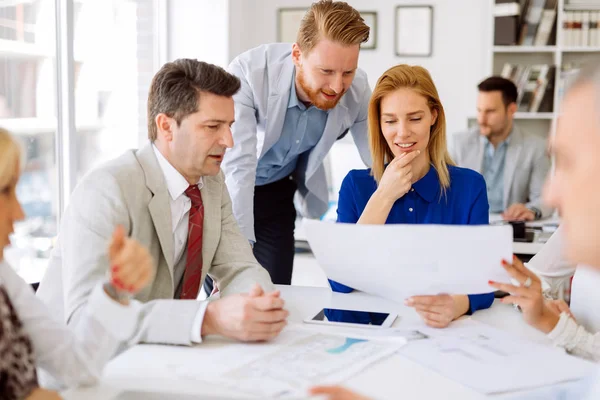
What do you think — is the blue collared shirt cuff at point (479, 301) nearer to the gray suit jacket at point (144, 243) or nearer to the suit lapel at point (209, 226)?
the gray suit jacket at point (144, 243)

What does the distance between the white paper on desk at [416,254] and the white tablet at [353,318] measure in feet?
0.27

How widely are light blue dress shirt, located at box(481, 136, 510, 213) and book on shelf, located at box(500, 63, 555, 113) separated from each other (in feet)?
3.50

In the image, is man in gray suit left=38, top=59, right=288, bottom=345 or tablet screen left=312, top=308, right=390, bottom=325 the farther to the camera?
tablet screen left=312, top=308, right=390, bottom=325

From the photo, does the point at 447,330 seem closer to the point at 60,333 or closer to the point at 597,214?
the point at 597,214

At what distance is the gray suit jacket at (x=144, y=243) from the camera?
1465mm

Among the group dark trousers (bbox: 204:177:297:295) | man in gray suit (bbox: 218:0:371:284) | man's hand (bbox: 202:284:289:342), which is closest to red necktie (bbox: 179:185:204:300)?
man's hand (bbox: 202:284:289:342)

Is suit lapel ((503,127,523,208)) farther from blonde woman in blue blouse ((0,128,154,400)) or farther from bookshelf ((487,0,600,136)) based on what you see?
blonde woman in blue blouse ((0,128,154,400))

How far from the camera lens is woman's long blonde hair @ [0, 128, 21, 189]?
1.07m

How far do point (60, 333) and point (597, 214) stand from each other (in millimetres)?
870

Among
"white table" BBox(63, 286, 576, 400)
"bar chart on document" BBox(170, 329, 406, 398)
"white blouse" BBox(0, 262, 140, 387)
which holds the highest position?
"white blouse" BBox(0, 262, 140, 387)

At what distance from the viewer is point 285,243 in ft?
9.87

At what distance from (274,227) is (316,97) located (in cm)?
68

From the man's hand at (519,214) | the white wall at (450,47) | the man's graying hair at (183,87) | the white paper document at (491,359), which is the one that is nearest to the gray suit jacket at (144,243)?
the man's graying hair at (183,87)

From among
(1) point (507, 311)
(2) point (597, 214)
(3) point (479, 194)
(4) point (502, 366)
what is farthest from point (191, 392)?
(3) point (479, 194)
